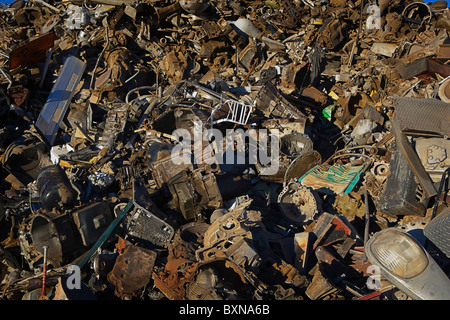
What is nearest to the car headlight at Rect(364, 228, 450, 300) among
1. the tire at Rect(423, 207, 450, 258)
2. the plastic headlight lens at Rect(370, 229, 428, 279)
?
the plastic headlight lens at Rect(370, 229, 428, 279)

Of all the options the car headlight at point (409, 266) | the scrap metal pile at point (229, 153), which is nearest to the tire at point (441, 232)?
the scrap metal pile at point (229, 153)

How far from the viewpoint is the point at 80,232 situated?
16.7ft

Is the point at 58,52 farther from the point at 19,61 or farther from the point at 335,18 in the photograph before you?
the point at 335,18

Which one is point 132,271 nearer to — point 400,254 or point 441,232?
point 400,254

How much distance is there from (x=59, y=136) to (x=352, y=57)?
6.84 m

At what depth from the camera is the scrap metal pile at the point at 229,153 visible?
14.5 feet

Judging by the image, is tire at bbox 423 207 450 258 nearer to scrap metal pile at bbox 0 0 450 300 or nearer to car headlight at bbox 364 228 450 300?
scrap metal pile at bbox 0 0 450 300

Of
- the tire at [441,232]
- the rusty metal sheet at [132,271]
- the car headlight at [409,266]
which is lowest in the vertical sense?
the rusty metal sheet at [132,271]

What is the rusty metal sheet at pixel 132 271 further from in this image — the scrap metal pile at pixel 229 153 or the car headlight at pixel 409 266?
the car headlight at pixel 409 266

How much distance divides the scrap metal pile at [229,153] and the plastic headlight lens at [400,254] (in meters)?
0.01

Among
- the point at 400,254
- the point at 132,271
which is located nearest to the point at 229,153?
the point at 132,271

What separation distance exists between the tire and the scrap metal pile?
0.9 inches

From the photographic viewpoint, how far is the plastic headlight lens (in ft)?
12.0

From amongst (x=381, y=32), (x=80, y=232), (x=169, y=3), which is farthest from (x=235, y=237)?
(x=169, y=3)
